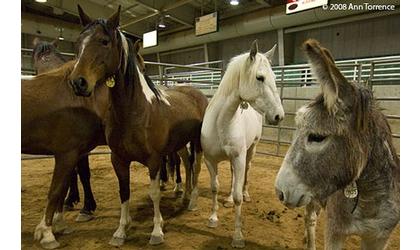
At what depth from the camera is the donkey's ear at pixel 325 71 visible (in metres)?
0.96

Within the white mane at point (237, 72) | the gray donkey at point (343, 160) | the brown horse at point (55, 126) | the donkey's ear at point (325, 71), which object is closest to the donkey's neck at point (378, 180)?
the gray donkey at point (343, 160)

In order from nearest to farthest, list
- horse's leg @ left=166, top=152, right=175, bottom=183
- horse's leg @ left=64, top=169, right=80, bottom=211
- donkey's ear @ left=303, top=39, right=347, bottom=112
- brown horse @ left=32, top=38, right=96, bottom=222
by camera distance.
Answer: donkey's ear @ left=303, top=39, right=347, bottom=112, brown horse @ left=32, top=38, right=96, bottom=222, horse's leg @ left=64, top=169, right=80, bottom=211, horse's leg @ left=166, top=152, right=175, bottom=183

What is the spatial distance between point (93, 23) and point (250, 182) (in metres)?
2.94

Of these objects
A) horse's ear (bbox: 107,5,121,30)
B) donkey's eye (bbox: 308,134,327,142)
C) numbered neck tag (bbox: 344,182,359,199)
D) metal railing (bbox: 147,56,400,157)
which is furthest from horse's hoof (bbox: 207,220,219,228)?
horse's ear (bbox: 107,5,121,30)

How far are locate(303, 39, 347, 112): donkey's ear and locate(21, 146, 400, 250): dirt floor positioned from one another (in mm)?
1624

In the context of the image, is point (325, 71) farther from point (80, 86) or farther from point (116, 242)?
point (116, 242)

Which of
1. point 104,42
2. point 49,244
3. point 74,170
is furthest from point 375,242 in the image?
point 74,170

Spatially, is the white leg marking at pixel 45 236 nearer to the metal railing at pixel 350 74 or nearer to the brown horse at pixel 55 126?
the brown horse at pixel 55 126

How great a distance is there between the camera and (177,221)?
268 centimetres

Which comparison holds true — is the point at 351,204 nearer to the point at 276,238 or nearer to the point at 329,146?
→ the point at 329,146

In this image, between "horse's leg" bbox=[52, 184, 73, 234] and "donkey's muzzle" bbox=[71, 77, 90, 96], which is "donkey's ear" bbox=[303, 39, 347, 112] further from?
"horse's leg" bbox=[52, 184, 73, 234]

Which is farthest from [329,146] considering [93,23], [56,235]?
[56,235]

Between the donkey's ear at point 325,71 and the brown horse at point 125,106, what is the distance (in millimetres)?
1328

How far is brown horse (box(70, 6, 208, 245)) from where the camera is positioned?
5.71ft
